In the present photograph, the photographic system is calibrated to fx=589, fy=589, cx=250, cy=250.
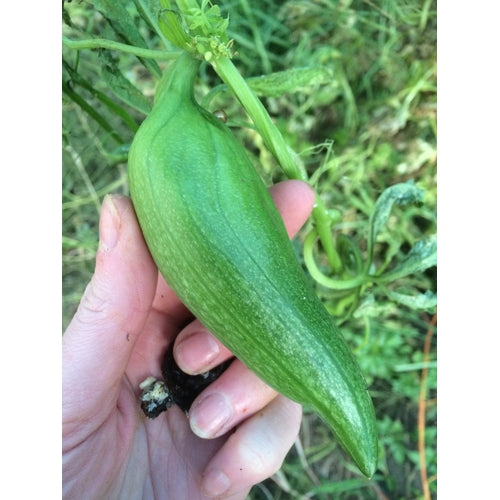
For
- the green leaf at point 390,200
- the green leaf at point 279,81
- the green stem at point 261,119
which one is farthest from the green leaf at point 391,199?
the green leaf at point 279,81

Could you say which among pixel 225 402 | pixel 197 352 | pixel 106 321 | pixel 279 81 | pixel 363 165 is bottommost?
pixel 363 165

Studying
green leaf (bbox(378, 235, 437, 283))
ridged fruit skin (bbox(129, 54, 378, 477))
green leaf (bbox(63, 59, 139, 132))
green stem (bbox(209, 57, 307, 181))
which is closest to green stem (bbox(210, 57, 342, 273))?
green stem (bbox(209, 57, 307, 181))

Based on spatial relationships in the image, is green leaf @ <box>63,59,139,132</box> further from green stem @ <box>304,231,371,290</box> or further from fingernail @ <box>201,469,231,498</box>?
fingernail @ <box>201,469,231,498</box>

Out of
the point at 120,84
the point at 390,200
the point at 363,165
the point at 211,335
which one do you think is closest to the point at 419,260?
the point at 390,200

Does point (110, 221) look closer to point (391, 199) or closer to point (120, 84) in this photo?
point (120, 84)

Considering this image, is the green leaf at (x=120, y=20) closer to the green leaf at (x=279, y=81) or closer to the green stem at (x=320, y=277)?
the green leaf at (x=279, y=81)
